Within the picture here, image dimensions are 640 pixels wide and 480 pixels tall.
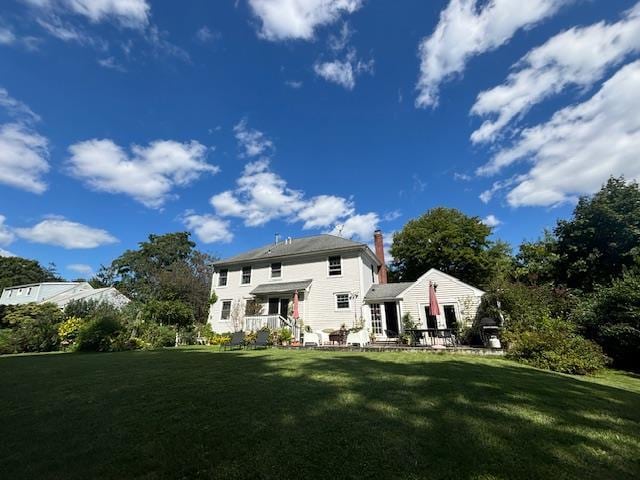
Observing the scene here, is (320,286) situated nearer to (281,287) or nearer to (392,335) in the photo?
(281,287)

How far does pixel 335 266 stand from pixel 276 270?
5019 mm

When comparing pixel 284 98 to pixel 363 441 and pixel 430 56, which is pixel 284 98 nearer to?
pixel 430 56

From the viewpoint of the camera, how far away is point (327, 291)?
20828 mm

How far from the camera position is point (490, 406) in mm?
4707

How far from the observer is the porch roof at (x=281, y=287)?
66.7ft

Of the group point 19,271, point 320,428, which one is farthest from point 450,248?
point 19,271

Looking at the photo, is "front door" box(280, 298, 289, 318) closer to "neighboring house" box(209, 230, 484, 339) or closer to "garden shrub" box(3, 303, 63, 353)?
"neighboring house" box(209, 230, 484, 339)

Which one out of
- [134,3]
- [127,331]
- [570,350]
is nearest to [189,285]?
[127,331]

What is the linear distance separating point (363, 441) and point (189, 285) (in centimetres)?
3023

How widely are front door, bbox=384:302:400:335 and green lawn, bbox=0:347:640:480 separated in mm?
12687

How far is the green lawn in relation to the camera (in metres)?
2.96

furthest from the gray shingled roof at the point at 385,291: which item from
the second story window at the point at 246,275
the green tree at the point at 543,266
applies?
the second story window at the point at 246,275

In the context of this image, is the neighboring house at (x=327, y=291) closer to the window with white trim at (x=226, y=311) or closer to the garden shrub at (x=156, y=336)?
the window with white trim at (x=226, y=311)

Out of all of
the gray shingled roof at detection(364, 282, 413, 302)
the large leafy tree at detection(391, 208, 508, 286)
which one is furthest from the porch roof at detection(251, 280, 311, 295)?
the large leafy tree at detection(391, 208, 508, 286)
